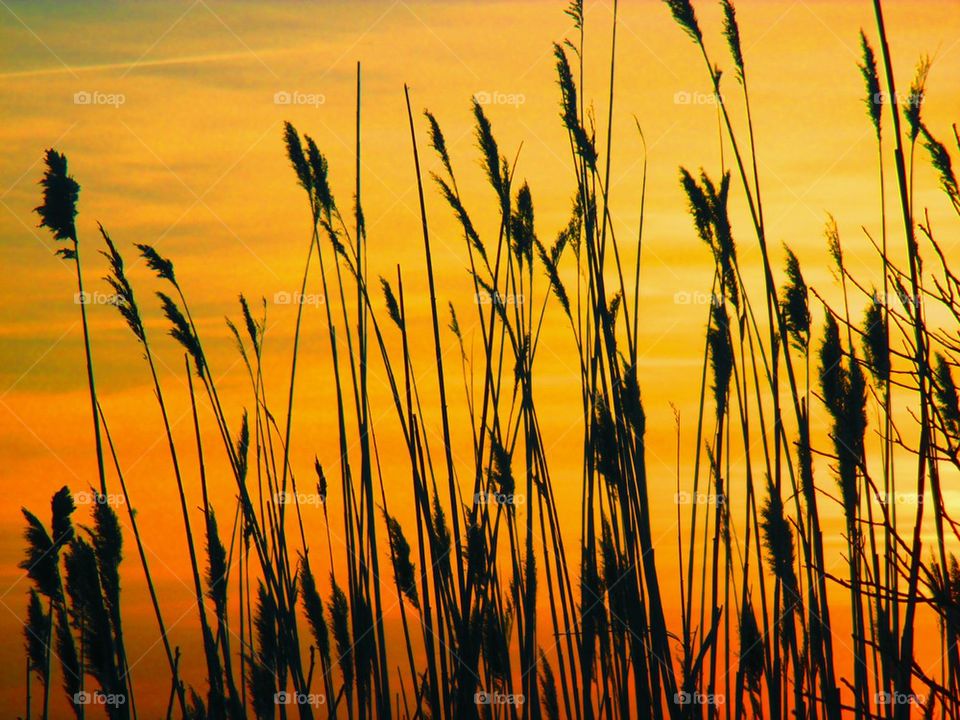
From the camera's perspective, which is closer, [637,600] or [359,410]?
[637,600]

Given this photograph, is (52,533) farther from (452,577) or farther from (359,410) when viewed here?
(452,577)

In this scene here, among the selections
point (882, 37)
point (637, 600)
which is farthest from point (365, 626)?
point (882, 37)

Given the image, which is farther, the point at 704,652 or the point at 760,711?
the point at 760,711

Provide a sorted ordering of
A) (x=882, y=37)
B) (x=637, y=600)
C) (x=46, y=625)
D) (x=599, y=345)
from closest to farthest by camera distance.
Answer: (x=882, y=37)
(x=637, y=600)
(x=599, y=345)
(x=46, y=625)

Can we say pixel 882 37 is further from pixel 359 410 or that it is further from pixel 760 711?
pixel 760 711

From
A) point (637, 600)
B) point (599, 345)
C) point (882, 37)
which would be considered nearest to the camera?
point (882, 37)

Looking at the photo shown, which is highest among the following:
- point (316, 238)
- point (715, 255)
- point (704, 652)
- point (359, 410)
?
point (316, 238)

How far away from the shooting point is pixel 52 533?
237cm

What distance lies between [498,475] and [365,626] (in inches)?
22.5

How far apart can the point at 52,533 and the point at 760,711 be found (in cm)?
197

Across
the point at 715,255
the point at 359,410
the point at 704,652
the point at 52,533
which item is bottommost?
the point at 704,652

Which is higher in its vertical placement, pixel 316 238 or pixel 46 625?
pixel 316 238

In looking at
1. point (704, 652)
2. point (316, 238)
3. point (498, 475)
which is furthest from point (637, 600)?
point (316, 238)

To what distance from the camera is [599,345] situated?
234 centimetres
